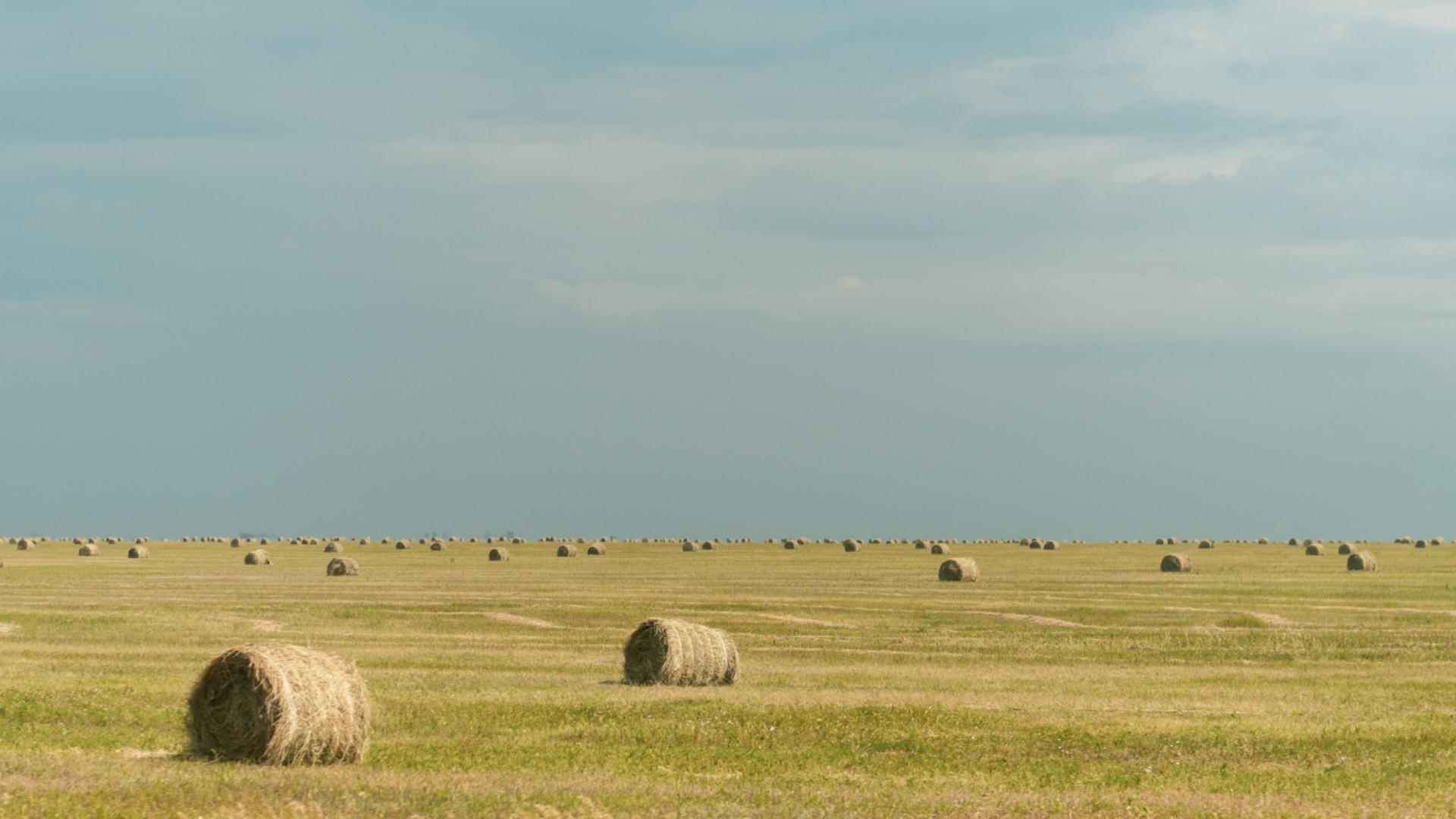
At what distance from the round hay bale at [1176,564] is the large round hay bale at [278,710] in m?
70.0

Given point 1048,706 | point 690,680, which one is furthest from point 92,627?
point 1048,706

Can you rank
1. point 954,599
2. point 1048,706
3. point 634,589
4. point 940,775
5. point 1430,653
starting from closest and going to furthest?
point 940,775 → point 1048,706 → point 1430,653 → point 954,599 → point 634,589

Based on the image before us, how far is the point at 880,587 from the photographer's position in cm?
6369

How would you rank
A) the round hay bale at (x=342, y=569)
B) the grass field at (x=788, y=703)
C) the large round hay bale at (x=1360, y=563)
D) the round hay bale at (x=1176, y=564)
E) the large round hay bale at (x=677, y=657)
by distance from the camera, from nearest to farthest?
the grass field at (x=788, y=703) → the large round hay bale at (x=677, y=657) → the round hay bale at (x=342, y=569) → the round hay bale at (x=1176, y=564) → the large round hay bale at (x=1360, y=563)

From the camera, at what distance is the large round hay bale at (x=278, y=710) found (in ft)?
61.6

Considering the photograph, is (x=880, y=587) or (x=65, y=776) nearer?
(x=65, y=776)

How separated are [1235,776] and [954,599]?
36945mm

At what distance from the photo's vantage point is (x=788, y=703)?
26.3 metres

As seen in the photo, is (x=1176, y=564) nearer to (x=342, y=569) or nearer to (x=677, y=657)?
(x=342, y=569)

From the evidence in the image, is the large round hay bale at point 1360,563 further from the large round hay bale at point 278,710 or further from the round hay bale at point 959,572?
the large round hay bale at point 278,710

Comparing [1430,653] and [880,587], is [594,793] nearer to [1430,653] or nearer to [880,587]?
[1430,653]

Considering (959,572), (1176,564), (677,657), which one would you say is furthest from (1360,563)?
(677,657)

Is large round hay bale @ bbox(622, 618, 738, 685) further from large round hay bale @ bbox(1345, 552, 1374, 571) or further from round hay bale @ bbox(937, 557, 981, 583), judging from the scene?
large round hay bale @ bbox(1345, 552, 1374, 571)

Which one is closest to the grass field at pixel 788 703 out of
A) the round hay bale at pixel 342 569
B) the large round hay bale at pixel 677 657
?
the large round hay bale at pixel 677 657
